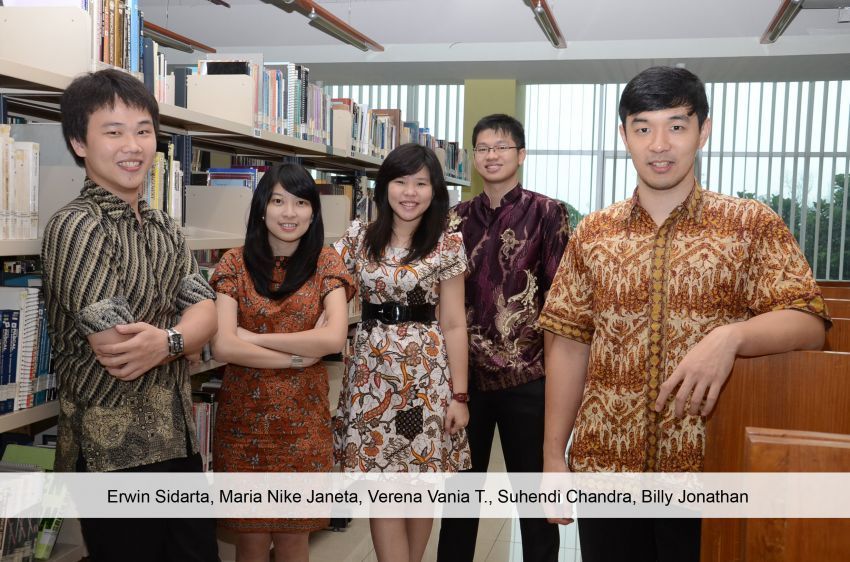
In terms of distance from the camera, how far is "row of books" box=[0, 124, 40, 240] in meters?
1.62

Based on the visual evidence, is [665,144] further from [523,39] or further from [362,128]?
[523,39]

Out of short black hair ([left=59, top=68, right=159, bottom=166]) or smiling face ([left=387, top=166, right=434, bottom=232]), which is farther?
smiling face ([left=387, top=166, right=434, bottom=232])

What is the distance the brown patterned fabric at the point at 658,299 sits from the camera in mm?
1340

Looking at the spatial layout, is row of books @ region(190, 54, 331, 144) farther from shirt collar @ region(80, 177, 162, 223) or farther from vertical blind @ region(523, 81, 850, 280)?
vertical blind @ region(523, 81, 850, 280)

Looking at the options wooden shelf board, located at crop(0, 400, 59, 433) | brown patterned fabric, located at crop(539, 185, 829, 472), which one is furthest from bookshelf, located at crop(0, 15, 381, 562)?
brown patterned fabric, located at crop(539, 185, 829, 472)

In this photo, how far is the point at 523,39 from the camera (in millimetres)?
7418

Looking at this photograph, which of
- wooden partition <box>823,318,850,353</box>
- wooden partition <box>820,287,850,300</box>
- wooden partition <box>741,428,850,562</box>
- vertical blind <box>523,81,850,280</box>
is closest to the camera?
wooden partition <box>741,428,850,562</box>

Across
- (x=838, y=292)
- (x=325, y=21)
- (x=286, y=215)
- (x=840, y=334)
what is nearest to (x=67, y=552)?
(x=286, y=215)

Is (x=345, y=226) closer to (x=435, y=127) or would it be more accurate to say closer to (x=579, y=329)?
(x=579, y=329)

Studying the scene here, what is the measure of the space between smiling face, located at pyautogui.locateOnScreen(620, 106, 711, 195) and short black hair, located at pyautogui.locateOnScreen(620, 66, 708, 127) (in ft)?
0.04

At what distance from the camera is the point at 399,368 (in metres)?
2.26

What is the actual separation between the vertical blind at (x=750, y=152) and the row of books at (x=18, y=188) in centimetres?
759

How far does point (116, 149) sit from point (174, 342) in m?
0.44
